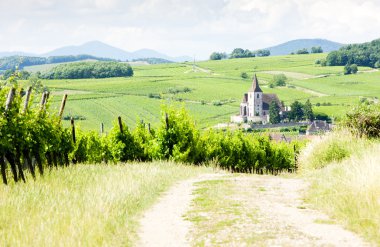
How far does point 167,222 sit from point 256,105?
456 ft

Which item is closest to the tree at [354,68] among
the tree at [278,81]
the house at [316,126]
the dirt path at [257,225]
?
the tree at [278,81]

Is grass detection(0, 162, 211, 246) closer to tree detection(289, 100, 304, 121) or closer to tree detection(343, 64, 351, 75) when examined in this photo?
tree detection(289, 100, 304, 121)

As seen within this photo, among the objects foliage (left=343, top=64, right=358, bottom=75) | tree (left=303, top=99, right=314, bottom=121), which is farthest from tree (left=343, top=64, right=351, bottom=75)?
tree (left=303, top=99, right=314, bottom=121)

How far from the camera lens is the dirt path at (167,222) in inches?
318

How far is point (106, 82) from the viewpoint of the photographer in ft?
499

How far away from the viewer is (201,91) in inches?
5655

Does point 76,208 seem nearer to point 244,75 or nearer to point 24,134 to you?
point 24,134

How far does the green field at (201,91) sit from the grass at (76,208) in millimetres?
81156

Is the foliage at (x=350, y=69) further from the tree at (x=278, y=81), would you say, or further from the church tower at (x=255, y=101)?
the church tower at (x=255, y=101)

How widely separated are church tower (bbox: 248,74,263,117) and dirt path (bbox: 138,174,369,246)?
131327 mm

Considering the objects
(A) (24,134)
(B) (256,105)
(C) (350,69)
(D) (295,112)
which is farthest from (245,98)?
(A) (24,134)

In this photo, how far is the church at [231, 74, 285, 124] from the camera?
139m

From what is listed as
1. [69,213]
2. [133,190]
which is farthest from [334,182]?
[69,213]

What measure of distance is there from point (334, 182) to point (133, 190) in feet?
16.9
